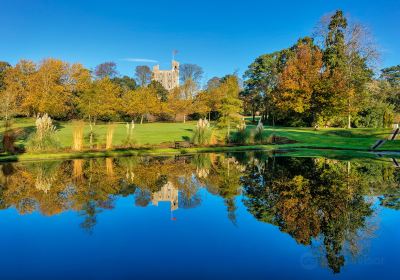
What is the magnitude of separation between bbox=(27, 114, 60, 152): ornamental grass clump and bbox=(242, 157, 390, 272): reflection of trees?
12371 mm

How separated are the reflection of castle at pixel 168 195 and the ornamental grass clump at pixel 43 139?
11362 mm

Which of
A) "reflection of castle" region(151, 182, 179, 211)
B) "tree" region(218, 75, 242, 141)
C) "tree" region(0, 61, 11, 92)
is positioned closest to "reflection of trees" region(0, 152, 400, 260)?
"reflection of castle" region(151, 182, 179, 211)

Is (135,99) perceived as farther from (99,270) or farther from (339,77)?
(99,270)

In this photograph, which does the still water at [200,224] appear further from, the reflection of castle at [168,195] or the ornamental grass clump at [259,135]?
the ornamental grass clump at [259,135]

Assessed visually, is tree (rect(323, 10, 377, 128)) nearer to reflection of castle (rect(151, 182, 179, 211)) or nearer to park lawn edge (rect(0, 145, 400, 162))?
park lawn edge (rect(0, 145, 400, 162))

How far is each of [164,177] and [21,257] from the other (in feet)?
24.5

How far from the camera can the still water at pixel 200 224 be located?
546 cm

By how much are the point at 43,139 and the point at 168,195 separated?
41.6ft

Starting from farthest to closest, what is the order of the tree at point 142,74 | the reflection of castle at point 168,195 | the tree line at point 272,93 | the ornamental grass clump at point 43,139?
the tree at point 142,74
the tree line at point 272,93
the ornamental grass clump at point 43,139
the reflection of castle at point 168,195

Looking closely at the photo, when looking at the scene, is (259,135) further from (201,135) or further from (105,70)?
(105,70)

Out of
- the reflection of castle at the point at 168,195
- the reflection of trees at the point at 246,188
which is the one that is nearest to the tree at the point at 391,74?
the reflection of trees at the point at 246,188

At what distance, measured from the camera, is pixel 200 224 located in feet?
25.1

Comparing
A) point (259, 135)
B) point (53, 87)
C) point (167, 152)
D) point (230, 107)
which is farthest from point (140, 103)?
point (167, 152)

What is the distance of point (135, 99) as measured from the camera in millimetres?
56719
